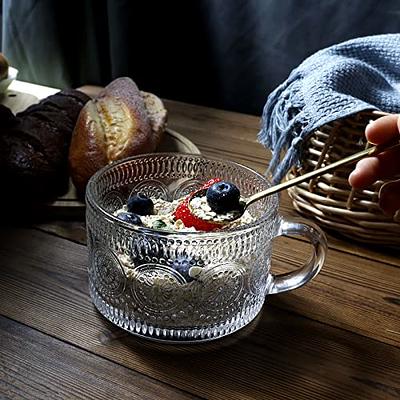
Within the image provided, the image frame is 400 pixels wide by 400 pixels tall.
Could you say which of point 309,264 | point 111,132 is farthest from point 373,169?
point 111,132

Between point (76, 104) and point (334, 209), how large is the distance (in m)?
0.47

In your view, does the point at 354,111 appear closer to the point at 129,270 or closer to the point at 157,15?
the point at 129,270

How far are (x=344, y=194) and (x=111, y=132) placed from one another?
35 cm

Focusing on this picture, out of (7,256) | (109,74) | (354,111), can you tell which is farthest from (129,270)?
(109,74)

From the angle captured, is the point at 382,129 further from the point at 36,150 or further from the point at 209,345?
the point at 36,150

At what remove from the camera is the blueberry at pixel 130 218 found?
0.64m

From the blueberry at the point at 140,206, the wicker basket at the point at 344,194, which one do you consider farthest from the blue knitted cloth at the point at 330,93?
the blueberry at the point at 140,206

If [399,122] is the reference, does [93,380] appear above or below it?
below

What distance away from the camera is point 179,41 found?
1550 millimetres

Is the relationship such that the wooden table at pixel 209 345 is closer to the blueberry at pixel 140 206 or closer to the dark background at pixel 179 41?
the blueberry at pixel 140 206

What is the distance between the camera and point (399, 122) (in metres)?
0.59

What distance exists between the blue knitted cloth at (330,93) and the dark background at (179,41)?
45 centimetres

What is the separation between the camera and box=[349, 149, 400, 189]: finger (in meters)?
0.65

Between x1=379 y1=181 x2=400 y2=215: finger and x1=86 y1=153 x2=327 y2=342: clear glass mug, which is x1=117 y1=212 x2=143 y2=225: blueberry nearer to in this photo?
x1=86 y1=153 x2=327 y2=342: clear glass mug
